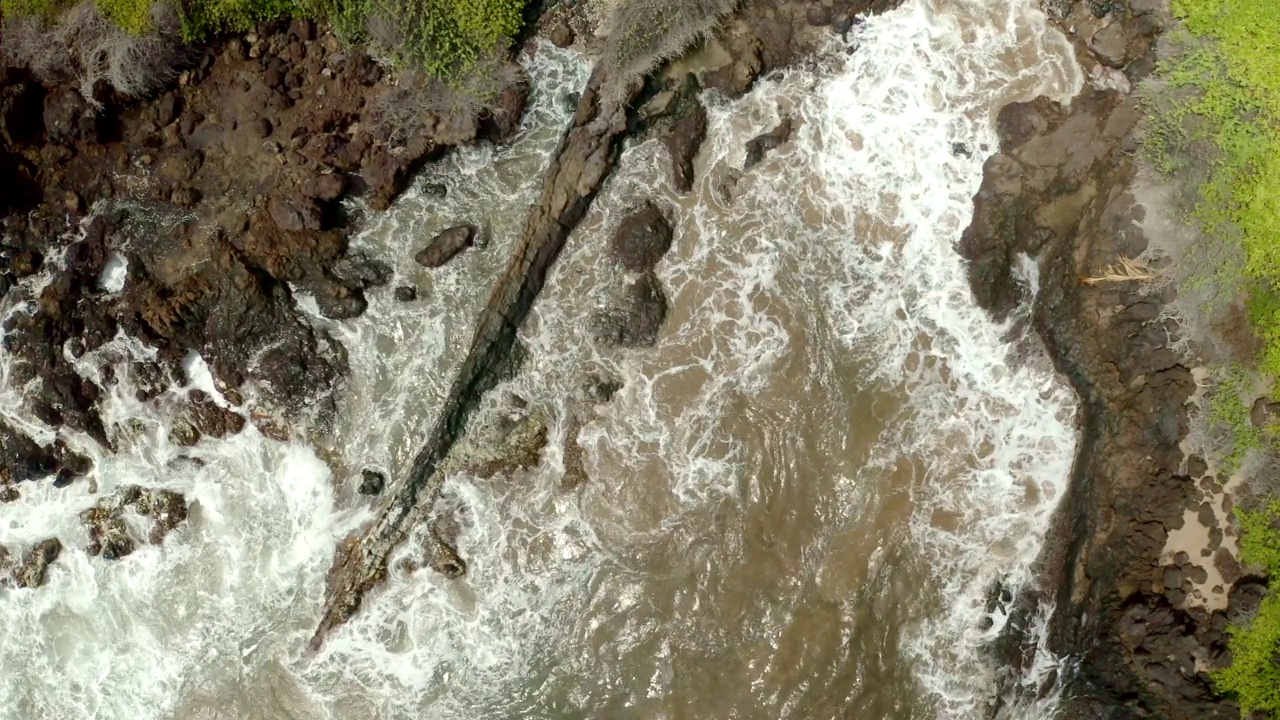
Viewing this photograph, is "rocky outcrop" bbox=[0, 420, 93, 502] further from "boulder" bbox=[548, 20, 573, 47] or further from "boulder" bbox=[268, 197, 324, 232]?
"boulder" bbox=[548, 20, 573, 47]

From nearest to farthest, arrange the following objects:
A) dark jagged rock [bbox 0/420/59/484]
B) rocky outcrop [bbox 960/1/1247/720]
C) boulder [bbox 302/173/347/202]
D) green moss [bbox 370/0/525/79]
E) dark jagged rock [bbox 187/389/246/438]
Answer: rocky outcrop [bbox 960/1/1247/720] < green moss [bbox 370/0/525/79] < boulder [bbox 302/173/347/202] < dark jagged rock [bbox 187/389/246/438] < dark jagged rock [bbox 0/420/59/484]

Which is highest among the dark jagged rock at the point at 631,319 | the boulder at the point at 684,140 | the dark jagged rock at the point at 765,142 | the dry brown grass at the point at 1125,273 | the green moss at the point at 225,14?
the green moss at the point at 225,14

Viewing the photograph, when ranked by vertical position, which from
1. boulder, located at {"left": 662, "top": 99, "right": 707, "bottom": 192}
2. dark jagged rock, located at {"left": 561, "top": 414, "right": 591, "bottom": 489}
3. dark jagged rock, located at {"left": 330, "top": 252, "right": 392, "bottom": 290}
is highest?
dark jagged rock, located at {"left": 330, "top": 252, "right": 392, "bottom": 290}

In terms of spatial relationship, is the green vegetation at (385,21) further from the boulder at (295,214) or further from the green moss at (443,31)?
the boulder at (295,214)

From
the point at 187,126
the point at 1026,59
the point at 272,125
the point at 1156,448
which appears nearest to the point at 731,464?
the point at 1156,448

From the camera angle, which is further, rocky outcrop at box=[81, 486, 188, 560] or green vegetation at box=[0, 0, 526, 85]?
rocky outcrop at box=[81, 486, 188, 560]

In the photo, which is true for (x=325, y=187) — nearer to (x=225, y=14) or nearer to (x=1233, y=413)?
(x=225, y=14)

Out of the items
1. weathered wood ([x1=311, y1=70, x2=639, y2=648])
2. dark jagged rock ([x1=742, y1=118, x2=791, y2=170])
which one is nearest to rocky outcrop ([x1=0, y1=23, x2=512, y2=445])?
weathered wood ([x1=311, y1=70, x2=639, y2=648])

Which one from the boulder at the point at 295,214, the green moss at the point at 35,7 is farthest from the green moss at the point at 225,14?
the boulder at the point at 295,214
